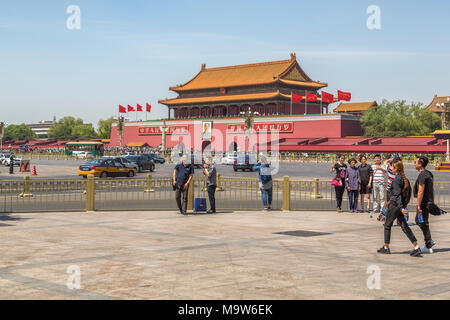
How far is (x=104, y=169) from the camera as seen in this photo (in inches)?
1307

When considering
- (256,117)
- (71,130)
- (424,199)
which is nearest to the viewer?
(424,199)

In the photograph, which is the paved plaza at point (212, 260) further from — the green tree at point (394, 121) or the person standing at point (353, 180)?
the green tree at point (394, 121)

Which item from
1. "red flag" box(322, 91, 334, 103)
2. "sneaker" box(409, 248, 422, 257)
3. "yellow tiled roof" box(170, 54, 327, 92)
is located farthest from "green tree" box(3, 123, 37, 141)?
"sneaker" box(409, 248, 422, 257)

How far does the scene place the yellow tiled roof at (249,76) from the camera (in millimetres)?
85625

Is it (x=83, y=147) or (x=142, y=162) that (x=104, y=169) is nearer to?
(x=142, y=162)

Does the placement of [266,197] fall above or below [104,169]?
below

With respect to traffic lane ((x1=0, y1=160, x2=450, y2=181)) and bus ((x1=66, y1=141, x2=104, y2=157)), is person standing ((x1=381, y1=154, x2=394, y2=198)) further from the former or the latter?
bus ((x1=66, y1=141, x2=104, y2=157))

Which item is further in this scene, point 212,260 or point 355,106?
point 355,106

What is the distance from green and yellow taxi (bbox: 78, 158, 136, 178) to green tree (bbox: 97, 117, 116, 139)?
352ft

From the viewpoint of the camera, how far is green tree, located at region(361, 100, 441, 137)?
76.4 metres

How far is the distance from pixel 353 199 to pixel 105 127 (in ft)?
429

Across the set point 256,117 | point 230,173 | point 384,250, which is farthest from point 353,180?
point 256,117

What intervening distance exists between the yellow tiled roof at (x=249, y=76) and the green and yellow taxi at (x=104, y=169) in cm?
5051
